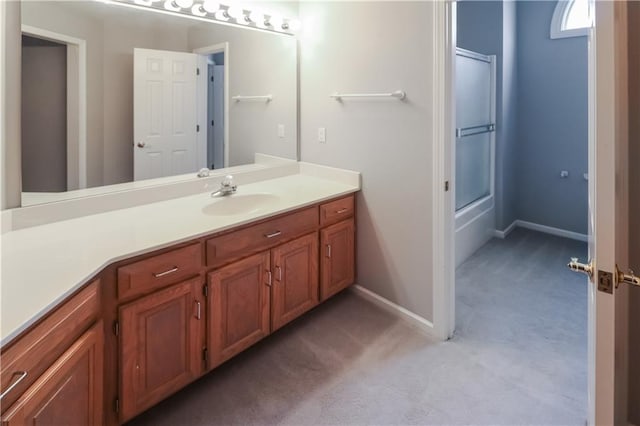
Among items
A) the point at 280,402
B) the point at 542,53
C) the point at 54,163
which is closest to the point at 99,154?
the point at 54,163

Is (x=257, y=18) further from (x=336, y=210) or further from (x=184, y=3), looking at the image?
(x=336, y=210)

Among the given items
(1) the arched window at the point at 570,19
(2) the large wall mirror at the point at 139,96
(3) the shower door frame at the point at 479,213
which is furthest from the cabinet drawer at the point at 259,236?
(1) the arched window at the point at 570,19

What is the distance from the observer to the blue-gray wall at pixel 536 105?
3998 millimetres

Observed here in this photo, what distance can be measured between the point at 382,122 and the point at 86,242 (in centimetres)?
171

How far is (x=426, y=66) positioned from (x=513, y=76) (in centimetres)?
249

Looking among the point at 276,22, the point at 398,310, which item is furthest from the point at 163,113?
the point at 398,310

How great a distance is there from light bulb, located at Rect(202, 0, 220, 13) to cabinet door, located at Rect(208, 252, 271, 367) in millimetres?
1453

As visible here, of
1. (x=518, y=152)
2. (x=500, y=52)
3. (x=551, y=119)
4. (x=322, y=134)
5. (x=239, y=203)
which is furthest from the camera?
(x=518, y=152)

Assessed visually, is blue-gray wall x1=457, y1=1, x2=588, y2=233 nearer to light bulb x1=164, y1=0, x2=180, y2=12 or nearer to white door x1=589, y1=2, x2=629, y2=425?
light bulb x1=164, y1=0, x2=180, y2=12

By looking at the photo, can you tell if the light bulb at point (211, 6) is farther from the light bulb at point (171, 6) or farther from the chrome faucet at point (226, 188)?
the chrome faucet at point (226, 188)

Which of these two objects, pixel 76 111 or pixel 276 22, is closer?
pixel 76 111

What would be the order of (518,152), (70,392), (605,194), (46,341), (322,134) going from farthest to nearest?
(518,152), (322,134), (70,392), (46,341), (605,194)

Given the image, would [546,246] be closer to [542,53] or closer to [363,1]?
[542,53]

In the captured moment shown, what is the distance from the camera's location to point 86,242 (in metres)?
Result: 1.59
